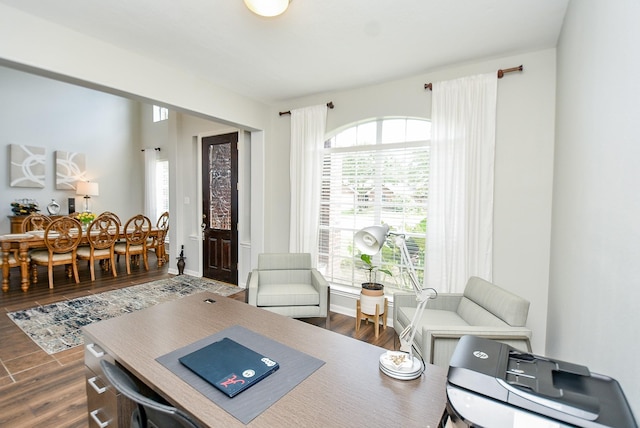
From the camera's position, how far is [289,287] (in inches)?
127

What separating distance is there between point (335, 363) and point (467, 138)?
245cm

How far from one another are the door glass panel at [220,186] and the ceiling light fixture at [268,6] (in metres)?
3.03

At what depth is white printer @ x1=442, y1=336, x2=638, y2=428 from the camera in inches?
27.4

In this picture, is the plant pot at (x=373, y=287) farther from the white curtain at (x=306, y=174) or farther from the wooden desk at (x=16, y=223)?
the wooden desk at (x=16, y=223)

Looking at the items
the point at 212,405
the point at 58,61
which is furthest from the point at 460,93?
the point at 58,61

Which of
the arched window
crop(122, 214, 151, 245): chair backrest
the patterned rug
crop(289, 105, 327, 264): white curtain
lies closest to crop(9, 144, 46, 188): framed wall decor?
crop(122, 214, 151, 245): chair backrest

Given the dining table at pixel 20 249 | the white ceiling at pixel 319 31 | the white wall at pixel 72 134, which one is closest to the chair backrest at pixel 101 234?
the dining table at pixel 20 249

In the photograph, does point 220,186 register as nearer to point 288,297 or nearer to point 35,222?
point 288,297

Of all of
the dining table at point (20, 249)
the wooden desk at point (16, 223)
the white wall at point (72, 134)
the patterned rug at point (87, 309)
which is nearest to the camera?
the patterned rug at point (87, 309)

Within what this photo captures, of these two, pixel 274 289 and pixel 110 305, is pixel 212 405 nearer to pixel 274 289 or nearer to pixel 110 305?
pixel 274 289

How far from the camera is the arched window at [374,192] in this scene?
3166 mm

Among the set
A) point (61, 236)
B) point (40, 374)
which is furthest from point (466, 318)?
point (61, 236)

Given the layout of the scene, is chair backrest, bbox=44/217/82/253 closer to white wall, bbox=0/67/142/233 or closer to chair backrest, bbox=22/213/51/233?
chair backrest, bbox=22/213/51/233

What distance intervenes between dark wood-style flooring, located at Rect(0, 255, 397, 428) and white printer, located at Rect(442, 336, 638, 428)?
206 centimetres
